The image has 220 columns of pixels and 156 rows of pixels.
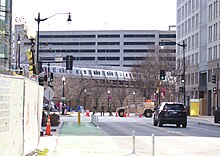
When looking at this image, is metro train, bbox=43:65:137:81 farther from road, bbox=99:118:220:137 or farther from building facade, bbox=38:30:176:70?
road, bbox=99:118:220:137

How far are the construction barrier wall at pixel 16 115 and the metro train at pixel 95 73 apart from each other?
300 feet

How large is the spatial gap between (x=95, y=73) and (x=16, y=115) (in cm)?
11022

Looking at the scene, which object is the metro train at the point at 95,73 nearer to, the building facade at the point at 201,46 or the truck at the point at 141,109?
the building facade at the point at 201,46

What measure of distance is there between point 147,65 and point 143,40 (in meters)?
66.4

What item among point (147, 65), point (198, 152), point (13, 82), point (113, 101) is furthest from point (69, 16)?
point (113, 101)

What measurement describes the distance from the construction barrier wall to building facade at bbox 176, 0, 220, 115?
2503 inches

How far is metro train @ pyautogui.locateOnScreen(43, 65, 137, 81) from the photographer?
109m

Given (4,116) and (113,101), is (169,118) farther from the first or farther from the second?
(113,101)

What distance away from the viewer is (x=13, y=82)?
10.3 m

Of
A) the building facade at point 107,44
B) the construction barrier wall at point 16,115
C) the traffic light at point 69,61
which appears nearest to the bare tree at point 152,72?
the traffic light at point 69,61

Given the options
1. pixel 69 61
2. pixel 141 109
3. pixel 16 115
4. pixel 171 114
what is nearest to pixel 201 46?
pixel 141 109

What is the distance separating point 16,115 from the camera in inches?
413

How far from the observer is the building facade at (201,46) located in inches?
3098

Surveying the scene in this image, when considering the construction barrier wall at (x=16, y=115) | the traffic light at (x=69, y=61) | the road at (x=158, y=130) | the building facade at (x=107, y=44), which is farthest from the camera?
the building facade at (x=107, y=44)
